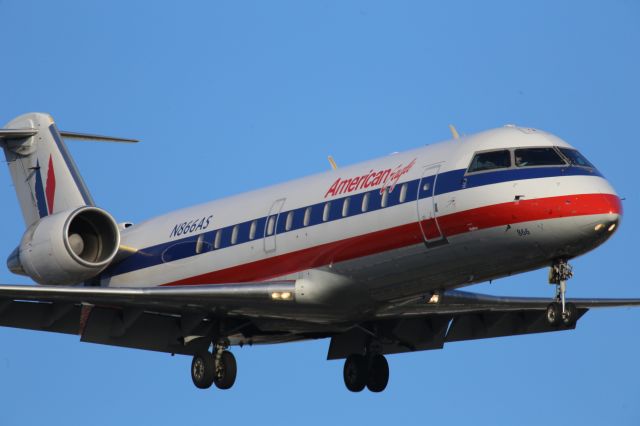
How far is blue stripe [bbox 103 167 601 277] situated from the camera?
2266 centimetres


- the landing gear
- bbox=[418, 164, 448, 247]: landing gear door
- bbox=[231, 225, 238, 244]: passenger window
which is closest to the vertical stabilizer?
bbox=[231, 225, 238, 244]: passenger window

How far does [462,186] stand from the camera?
23.0 meters

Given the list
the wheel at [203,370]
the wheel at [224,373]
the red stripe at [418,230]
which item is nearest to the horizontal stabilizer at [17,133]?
the red stripe at [418,230]

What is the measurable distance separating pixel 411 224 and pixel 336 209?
1.95 meters

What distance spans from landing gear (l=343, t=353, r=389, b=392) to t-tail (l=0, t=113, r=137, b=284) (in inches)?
217

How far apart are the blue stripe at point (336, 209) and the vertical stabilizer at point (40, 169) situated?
223 centimetres

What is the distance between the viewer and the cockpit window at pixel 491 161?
902 inches

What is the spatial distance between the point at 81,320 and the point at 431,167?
26.2ft

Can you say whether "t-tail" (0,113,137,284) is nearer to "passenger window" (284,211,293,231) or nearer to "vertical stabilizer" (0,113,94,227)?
"vertical stabilizer" (0,113,94,227)

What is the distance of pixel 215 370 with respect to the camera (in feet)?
87.9

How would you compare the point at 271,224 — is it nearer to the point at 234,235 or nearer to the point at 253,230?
the point at 253,230

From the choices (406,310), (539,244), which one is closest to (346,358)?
(406,310)

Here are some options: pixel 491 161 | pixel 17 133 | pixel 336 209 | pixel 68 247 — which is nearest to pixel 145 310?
pixel 68 247

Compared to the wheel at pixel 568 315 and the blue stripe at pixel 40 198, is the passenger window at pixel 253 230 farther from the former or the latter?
the wheel at pixel 568 315
